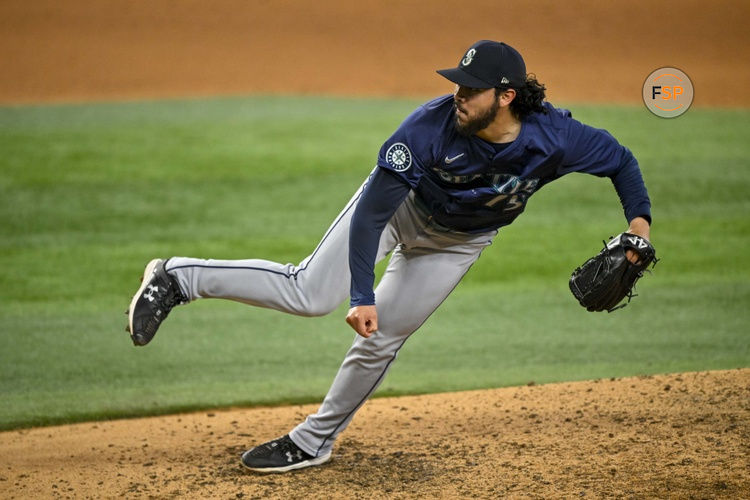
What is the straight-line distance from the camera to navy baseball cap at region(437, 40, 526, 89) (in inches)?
145

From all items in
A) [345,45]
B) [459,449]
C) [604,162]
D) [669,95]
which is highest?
[345,45]

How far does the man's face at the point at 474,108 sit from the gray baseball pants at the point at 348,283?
46 cm

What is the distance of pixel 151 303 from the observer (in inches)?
155

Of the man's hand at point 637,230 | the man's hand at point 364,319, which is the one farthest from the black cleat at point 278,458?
the man's hand at point 637,230

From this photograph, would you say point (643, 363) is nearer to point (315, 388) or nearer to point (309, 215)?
point (315, 388)

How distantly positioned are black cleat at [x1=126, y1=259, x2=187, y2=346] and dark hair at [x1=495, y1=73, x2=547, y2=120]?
1.57m

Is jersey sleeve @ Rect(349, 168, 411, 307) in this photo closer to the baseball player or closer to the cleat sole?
the baseball player

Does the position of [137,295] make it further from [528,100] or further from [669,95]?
[669,95]

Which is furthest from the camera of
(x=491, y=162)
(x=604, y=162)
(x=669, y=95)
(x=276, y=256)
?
(x=669, y=95)

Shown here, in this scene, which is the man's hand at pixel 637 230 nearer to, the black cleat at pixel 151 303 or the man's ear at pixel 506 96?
the man's ear at pixel 506 96

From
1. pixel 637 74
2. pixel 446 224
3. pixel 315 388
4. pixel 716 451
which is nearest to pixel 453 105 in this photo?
pixel 446 224

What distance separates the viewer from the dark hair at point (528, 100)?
151 inches

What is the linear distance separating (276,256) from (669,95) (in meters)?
5.96

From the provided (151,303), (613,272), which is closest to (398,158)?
(613,272)
